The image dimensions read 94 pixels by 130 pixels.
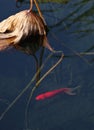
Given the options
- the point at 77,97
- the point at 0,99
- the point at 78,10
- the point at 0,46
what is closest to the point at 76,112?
the point at 77,97

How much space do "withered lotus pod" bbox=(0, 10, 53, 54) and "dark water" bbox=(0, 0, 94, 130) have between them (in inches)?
2.6

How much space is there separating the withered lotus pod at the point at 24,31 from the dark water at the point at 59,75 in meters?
0.07

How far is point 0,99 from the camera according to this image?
8.51 feet

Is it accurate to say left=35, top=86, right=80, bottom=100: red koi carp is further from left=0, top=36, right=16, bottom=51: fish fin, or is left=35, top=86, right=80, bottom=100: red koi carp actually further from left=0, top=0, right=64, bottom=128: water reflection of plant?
left=0, top=36, right=16, bottom=51: fish fin

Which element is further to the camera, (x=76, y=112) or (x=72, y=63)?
(x=72, y=63)

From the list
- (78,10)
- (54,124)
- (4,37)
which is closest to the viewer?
(54,124)

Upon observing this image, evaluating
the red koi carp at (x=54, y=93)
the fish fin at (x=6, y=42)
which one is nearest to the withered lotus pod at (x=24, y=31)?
the fish fin at (x=6, y=42)

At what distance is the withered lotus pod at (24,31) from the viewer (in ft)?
9.96

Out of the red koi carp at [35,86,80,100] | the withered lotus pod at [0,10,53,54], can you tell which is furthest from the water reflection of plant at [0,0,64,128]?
the red koi carp at [35,86,80,100]

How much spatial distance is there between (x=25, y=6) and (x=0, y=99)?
96cm

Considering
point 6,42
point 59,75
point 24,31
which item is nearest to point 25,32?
point 24,31

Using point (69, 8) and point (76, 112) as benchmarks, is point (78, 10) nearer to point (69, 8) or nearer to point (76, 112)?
point (69, 8)

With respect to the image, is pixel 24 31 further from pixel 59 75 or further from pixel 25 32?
pixel 59 75

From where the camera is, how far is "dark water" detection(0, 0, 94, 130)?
8.11ft
